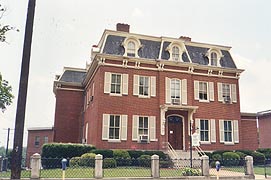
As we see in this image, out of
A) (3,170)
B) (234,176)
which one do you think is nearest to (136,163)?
(234,176)

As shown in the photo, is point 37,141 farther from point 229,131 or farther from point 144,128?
point 229,131

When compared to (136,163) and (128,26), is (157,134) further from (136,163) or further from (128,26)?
(128,26)

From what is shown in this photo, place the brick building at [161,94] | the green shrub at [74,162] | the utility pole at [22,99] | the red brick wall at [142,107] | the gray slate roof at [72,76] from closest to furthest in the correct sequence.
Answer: the utility pole at [22,99]
the green shrub at [74,162]
the red brick wall at [142,107]
the brick building at [161,94]
the gray slate roof at [72,76]

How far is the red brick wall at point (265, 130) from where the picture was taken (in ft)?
113

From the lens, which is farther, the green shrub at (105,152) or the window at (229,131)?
the window at (229,131)

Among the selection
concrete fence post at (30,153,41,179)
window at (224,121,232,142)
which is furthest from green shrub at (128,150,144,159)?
concrete fence post at (30,153,41,179)

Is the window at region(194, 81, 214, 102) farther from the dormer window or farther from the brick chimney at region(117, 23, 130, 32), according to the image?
the brick chimney at region(117, 23, 130, 32)

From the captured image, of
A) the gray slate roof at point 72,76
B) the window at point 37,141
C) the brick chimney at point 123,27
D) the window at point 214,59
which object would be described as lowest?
the window at point 37,141

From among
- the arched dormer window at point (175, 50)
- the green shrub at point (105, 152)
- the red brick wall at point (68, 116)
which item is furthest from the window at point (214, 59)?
A: the red brick wall at point (68, 116)

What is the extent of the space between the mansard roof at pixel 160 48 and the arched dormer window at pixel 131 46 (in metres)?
0.27

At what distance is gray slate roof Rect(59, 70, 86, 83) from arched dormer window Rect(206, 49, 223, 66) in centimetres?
1417

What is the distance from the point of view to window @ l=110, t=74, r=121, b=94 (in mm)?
24828

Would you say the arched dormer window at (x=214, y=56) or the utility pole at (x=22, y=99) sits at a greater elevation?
the arched dormer window at (x=214, y=56)

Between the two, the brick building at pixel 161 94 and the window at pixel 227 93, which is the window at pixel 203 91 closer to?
the brick building at pixel 161 94
